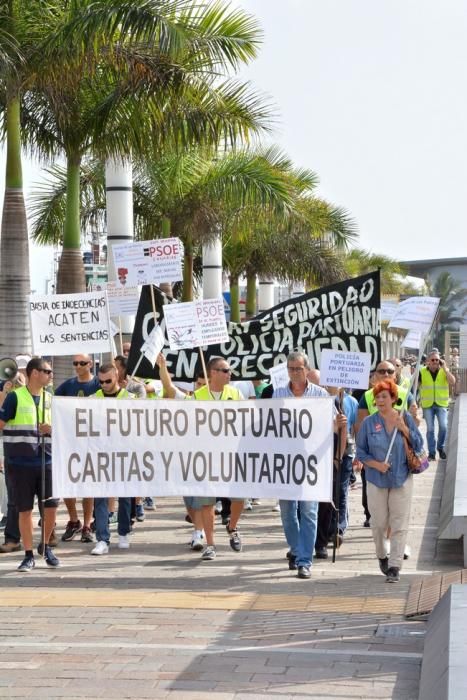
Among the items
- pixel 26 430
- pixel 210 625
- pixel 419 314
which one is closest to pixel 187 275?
pixel 419 314

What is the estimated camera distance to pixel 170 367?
1395 centimetres

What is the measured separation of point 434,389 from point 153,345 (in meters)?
9.07

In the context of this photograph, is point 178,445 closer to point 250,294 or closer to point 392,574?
point 392,574

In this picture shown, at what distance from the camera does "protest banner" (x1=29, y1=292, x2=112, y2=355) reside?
13000 millimetres

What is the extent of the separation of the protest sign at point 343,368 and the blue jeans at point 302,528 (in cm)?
150

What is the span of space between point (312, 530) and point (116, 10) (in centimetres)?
859

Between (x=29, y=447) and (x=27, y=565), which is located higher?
(x=29, y=447)

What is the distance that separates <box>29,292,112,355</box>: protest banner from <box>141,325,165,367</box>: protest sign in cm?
56

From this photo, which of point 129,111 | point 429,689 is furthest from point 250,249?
point 429,689

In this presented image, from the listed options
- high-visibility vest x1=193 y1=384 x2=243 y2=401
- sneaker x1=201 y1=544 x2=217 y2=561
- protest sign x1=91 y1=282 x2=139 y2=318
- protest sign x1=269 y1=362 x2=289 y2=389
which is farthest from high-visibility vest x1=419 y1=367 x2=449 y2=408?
sneaker x1=201 y1=544 x2=217 y2=561

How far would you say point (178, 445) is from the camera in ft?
36.0

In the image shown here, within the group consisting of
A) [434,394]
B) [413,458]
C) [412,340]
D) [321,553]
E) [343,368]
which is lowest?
[321,553]

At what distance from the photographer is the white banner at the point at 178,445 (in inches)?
422

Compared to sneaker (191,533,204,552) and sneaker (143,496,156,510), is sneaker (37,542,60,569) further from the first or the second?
sneaker (143,496,156,510)
